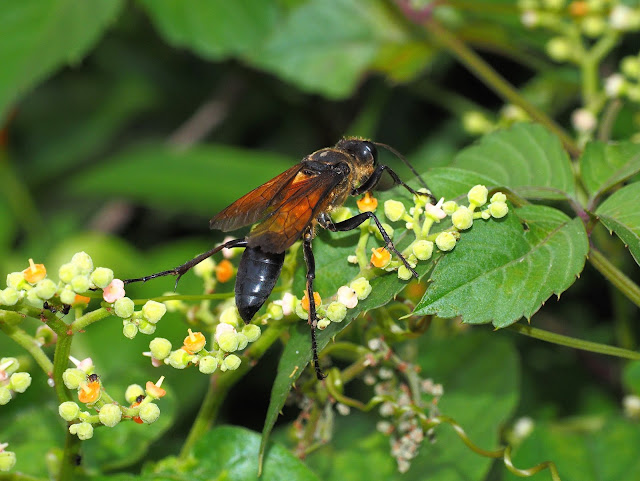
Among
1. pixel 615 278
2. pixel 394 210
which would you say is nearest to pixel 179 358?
pixel 394 210

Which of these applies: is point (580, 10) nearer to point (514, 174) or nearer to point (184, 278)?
point (514, 174)

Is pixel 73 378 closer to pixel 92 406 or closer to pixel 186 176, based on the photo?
pixel 92 406

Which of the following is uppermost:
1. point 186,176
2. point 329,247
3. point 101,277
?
point 101,277

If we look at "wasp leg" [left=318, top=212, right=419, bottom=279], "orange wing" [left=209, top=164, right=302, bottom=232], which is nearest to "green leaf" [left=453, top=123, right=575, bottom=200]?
"wasp leg" [left=318, top=212, right=419, bottom=279]

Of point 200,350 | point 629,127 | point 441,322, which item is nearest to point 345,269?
point 200,350

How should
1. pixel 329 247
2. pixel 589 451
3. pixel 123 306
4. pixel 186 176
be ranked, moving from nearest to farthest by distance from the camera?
pixel 123 306
pixel 329 247
pixel 589 451
pixel 186 176

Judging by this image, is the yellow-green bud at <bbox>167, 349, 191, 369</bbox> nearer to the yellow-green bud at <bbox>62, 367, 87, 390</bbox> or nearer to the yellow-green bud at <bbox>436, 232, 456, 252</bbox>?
the yellow-green bud at <bbox>62, 367, 87, 390</bbox>
